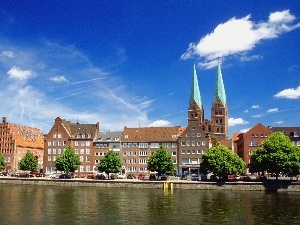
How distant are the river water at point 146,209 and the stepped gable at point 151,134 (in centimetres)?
6212

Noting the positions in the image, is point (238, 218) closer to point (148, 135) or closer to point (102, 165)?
point (102, 165)

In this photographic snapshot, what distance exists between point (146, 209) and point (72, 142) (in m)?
91.8

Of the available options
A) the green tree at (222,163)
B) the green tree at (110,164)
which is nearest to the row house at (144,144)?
the green tree at (110,164)

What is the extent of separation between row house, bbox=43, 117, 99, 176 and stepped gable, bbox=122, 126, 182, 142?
43.3ft

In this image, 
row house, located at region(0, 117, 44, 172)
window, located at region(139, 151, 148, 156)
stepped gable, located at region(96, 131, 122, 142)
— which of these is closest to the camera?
window, located at region(139, 151, 148, 156)

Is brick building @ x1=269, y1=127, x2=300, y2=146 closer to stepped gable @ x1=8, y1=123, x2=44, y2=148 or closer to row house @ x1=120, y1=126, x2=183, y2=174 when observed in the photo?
row house @ x1=120, y1=126, x2=183, y2=174

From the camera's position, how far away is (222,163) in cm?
10375

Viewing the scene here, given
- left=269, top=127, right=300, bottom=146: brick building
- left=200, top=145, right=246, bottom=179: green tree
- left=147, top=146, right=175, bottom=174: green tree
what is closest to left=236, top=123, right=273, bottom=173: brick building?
left=269, top=127, right=300, bottom=146: brick building

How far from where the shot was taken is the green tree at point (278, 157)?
96562mm

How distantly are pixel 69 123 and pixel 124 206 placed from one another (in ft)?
314

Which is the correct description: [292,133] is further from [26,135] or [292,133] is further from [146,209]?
[26,135]

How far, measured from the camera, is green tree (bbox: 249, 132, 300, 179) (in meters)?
96.6

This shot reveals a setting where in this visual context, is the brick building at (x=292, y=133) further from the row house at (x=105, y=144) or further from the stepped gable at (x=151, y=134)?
the row house at (x=105, y=144)

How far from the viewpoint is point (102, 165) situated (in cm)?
12031
